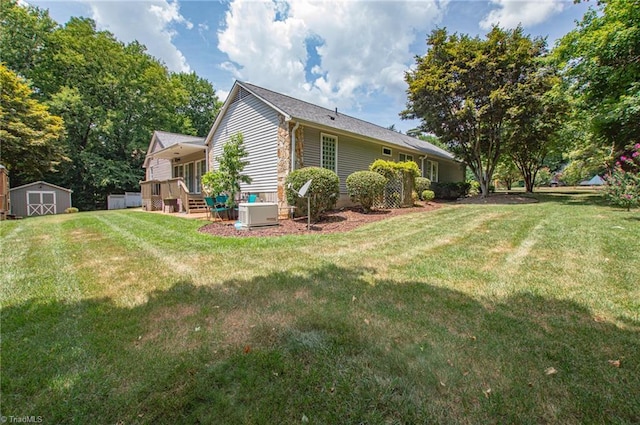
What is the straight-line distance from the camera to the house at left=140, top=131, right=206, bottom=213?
1335cm

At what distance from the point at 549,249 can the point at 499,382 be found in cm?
435

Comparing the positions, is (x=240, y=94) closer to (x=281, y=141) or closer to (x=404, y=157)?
(x=281, y=141)

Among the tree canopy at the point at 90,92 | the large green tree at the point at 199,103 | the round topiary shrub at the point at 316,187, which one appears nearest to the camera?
the round topiary shrub at the point at 316,187

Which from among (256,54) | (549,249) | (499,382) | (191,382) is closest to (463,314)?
(499,382)

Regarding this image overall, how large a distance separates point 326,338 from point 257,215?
6142mm

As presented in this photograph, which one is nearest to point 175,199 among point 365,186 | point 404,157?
point 365,186

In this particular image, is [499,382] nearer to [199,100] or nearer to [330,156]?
[330,156]

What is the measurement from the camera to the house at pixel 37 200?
A: 1627cm

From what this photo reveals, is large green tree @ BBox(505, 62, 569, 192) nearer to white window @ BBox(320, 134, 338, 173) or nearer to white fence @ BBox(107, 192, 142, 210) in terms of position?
white window @ BBox(320, 134, 338, 173)

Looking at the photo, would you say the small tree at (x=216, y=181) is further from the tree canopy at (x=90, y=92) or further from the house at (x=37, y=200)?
the tree canopy at (x=90, y=92)

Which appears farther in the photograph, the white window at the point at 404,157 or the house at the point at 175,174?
the white window at the point at 404,157

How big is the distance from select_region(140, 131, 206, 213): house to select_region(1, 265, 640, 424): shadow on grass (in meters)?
10.7

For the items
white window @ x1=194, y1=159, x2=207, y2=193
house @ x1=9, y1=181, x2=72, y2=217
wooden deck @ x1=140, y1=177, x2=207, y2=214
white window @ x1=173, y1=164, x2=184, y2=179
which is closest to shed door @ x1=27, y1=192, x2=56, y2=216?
house @ x1=9, y1=181, x2=72, y2=217

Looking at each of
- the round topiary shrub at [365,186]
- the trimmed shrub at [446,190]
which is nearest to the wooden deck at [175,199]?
the round topiary shrub at [365,186]
